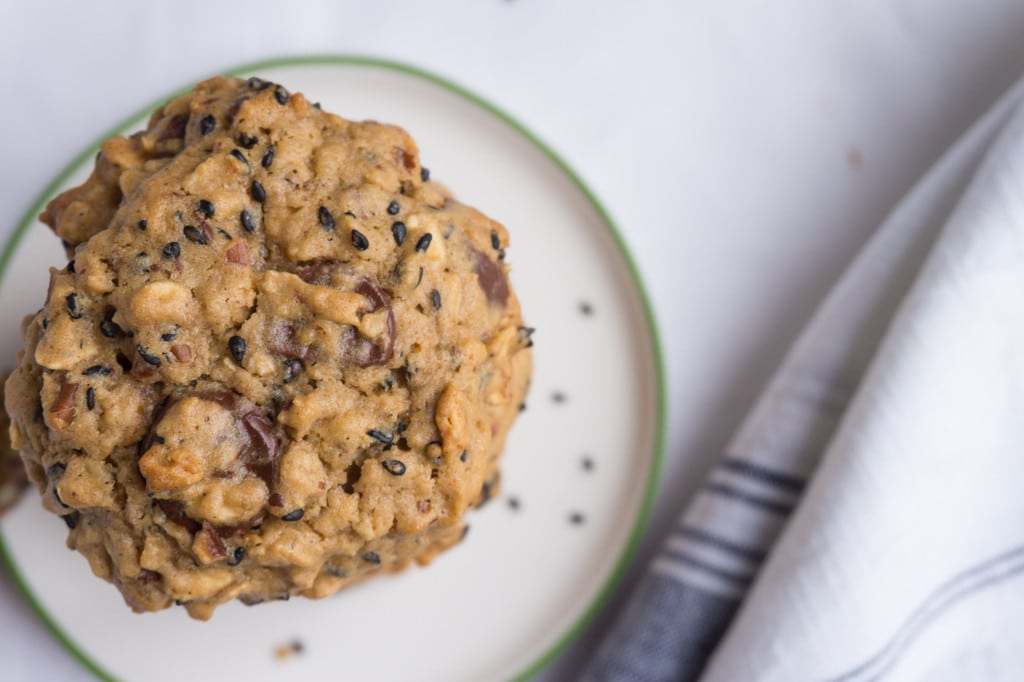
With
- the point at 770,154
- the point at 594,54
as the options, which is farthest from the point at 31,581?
the point at 770,154

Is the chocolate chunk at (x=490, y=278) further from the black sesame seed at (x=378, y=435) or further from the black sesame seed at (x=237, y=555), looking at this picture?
the black sesame seed at (x=237, y=555)

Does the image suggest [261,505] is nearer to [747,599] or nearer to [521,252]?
[521,252]

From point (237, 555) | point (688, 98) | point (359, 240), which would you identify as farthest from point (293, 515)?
point (688, 98)

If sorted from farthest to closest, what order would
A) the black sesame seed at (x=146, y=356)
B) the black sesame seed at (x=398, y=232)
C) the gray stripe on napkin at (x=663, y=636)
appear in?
the gray stripe on napkin at (x=663, y=636)
the black sesame seed at (x=398, y=232)
the black sesame seed at (x=146, y=356)

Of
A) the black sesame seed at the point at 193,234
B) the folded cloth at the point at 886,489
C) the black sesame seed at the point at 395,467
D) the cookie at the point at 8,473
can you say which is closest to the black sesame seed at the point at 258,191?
the black sesame seed at the point at 193,234

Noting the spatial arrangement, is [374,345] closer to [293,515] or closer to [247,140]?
[293,515]

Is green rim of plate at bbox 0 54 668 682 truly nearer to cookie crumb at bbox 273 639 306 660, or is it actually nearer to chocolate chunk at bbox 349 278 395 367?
cookie crumb at bbox 273 639 306 660
